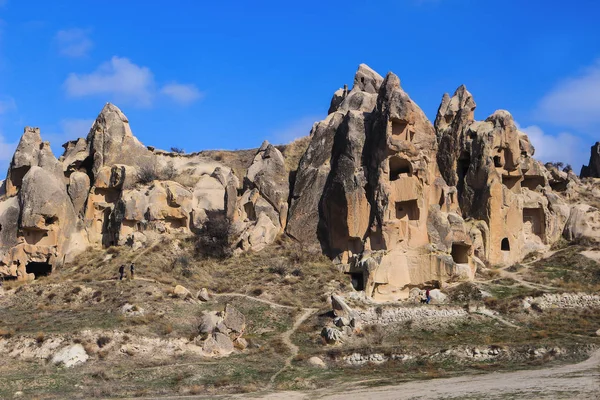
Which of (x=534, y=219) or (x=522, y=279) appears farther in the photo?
(x=534, y=219)

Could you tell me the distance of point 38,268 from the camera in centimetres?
4709

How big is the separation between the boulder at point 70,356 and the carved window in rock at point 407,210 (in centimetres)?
1976

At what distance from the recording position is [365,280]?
4131 cm

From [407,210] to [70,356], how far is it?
2085 cm

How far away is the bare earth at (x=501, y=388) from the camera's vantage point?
73.2ft

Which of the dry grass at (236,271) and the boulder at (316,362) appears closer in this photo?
the boulder at (316,362)

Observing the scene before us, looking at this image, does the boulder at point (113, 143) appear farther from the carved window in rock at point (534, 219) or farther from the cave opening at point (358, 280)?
the carved window in rock at point (534, 219)

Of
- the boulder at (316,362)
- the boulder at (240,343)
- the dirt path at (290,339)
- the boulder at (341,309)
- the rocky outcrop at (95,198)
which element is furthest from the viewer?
the rocky outcrop at (95,198)

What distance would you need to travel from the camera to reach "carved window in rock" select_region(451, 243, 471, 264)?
44812 millimetres

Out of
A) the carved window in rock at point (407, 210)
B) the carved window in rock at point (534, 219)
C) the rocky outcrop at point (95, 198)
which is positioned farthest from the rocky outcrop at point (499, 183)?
the rocky outcrop at point (95, 198)

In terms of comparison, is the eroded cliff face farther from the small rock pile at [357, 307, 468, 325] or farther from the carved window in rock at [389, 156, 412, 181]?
the small rock pile at [357, 307, 468, 325]

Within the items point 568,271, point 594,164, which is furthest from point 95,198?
point 594,164

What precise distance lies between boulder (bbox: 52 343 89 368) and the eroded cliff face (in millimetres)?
14371

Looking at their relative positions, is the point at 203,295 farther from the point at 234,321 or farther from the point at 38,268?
the point at 38,268
